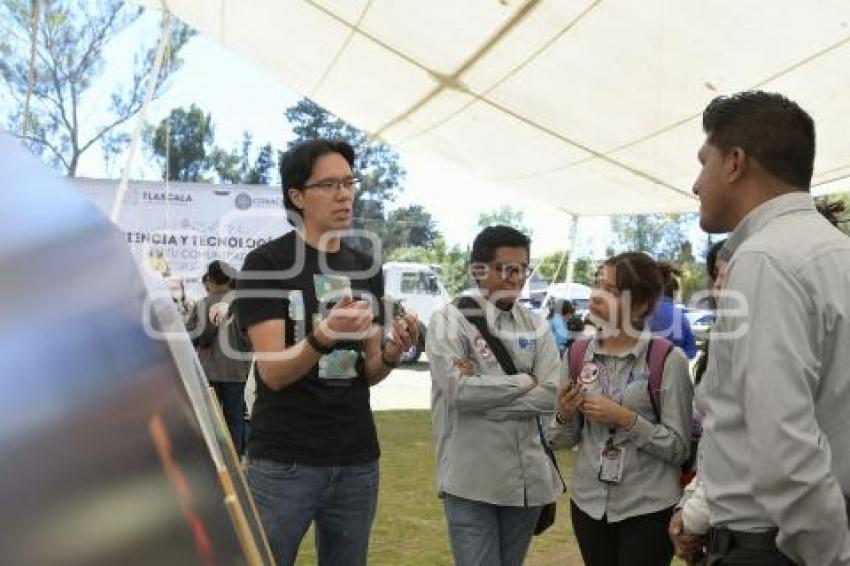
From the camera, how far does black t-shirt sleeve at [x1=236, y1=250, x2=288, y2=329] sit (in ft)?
7.97

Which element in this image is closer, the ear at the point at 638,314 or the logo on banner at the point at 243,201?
the ear at the point at 638,314

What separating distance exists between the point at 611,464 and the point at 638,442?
0.42 ft

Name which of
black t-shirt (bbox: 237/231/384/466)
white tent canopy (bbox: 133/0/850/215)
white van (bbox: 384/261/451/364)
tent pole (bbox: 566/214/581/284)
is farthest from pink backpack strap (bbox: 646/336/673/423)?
white van (bbox: 384/261/451/364)

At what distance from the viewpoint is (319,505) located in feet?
8.15

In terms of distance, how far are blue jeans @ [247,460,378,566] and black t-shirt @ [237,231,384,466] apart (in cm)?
4

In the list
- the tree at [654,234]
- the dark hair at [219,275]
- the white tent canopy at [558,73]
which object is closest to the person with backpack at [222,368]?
the dark hair at [219,275]

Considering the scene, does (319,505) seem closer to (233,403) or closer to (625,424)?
(625,424)

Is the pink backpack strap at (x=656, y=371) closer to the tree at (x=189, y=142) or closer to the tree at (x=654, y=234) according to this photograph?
the tree at (x=189, y=142)

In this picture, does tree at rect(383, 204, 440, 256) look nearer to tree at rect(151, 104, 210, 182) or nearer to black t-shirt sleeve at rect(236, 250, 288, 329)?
tree at rect(151, 104, 210, 182)

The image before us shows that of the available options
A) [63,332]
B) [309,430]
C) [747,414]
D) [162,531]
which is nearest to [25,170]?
[63,332]

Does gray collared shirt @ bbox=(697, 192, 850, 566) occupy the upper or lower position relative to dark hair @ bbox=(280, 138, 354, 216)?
lower

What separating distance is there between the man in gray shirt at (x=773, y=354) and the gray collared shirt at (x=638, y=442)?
3.07 feet

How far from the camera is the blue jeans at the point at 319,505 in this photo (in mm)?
2414

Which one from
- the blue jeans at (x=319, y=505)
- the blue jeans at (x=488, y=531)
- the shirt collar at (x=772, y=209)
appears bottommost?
the blue jeans at (x=488, y=531)
